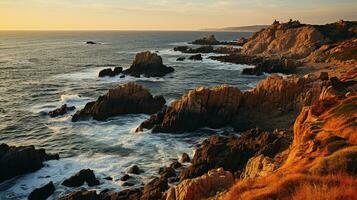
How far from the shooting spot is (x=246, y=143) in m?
35.2

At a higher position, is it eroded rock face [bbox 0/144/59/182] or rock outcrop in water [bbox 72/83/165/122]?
rock outcrop in water [bbox 72/83/165/122]

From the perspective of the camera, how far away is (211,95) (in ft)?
155

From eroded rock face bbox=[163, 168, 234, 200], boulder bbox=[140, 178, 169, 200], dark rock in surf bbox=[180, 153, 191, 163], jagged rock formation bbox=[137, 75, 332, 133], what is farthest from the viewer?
jagged rock formation bbox=[137, 75, 332, 133]

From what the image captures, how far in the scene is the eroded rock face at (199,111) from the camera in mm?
45531

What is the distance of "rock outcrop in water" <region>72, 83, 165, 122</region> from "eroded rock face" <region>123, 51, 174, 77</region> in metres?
36.6

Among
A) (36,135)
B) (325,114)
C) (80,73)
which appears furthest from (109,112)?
(80,73)

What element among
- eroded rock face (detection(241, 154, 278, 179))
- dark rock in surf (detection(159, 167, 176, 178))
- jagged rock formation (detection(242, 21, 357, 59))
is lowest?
dark rock in surf (detection(159, 167, 176, 178))

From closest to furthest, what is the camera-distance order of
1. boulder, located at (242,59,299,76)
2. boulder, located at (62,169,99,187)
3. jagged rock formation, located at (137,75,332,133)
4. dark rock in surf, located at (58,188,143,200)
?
dark rock in surf, located at (58,188,143,200)
boulder, located at (62,169,99,187)
jagged rock formation, located at (137,75,332,133)
boulder, located at (242,59,299,76)

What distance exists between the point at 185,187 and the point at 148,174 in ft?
54.3

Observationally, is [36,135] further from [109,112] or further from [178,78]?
[178,78]

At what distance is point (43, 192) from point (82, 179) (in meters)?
3.20

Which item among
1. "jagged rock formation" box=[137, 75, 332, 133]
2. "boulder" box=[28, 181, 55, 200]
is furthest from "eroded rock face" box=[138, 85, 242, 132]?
"boulder" box=[28, 181, 55, 200]

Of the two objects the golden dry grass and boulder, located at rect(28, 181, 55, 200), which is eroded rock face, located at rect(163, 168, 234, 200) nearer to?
the golden dry grass

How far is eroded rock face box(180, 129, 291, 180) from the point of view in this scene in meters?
31.9
